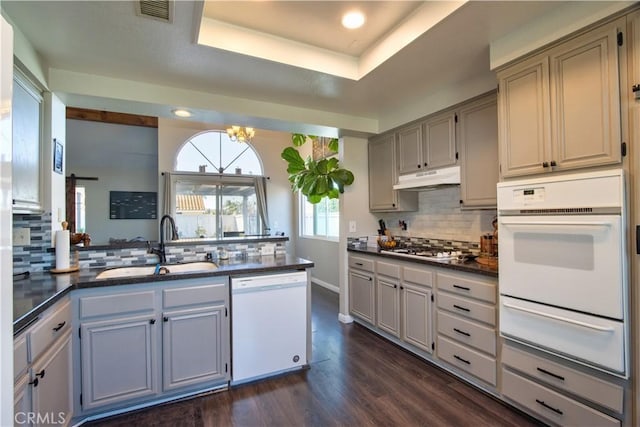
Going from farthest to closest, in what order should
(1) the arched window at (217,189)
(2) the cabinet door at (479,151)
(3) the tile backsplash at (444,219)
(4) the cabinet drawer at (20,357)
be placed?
(1) the arched window at (217,189) < (3) the tile backsplash at (444,219) < (2) the cabinet door at (479,151) < (4) the cabinet drawer at (20,357)

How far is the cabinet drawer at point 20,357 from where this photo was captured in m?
1.21

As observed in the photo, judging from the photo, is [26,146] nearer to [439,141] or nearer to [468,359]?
[439,141]

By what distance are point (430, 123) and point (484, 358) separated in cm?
212

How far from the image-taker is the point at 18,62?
5.87 feet

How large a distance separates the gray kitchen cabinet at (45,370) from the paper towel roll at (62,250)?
1.69 ft

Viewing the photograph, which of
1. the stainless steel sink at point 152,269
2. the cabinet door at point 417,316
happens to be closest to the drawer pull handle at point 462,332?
the cabinet door at point 417,316

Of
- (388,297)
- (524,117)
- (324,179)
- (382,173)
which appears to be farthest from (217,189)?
(524,117)

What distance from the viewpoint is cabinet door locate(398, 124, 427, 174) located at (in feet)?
10.4

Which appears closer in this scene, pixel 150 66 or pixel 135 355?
pixel 135 355

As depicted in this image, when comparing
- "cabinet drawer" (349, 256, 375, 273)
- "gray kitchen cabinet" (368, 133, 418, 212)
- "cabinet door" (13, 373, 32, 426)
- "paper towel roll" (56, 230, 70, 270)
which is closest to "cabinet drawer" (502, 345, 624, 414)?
"cabinet drawer" (349, 256, 375, 273)

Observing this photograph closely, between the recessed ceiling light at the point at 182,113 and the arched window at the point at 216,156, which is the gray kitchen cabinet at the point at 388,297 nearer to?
the recessed ceiling light at the point at 182,113

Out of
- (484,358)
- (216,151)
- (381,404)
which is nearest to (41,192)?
(381,404)

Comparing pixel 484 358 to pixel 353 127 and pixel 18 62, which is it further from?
pixel 18 62

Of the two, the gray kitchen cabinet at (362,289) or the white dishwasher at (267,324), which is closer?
the white dishwasher at (267,324)
